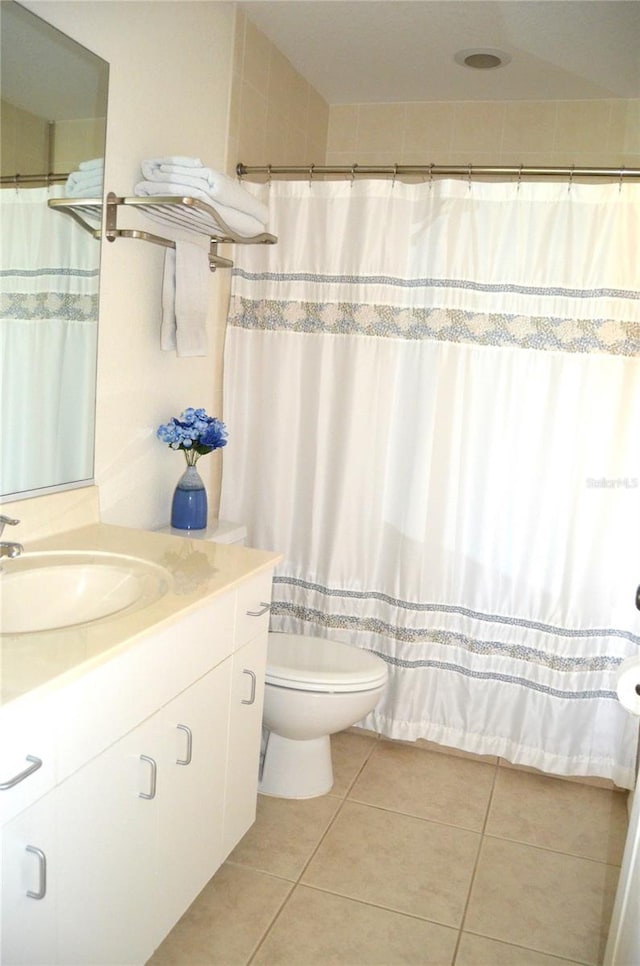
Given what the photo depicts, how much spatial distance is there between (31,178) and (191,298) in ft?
1.94

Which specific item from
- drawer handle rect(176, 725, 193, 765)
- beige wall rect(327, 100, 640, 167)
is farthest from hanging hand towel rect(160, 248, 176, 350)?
beige wall rect(327, 100, 640, 167)

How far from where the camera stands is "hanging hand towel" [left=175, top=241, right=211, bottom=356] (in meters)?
2.14

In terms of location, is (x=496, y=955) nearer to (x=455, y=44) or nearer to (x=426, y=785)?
(x=426, y=785)

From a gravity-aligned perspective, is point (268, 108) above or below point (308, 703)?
above

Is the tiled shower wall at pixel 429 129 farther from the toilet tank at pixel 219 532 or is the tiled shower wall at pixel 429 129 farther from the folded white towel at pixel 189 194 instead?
the toilet tank at pixel 219 532

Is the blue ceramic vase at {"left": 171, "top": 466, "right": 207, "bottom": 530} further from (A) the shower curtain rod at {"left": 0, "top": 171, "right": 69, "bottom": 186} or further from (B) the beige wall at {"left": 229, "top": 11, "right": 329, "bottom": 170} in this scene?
(B) the beige wall at {"left": 229, "top": 11, "right": 329, "bottom": 170}

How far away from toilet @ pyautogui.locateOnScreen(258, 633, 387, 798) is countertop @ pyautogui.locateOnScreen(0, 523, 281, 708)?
0.48 m

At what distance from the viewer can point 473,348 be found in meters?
2.42

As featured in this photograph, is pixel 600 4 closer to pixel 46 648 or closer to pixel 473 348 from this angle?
pixel 473 348

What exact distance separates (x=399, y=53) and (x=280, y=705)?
7.34 ft

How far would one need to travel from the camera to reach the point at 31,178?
167cm

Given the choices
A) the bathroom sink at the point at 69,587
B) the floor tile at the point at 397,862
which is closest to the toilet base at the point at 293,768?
the floor tile at the point at 397,862

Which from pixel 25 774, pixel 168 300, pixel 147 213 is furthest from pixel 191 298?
pixel 25 774

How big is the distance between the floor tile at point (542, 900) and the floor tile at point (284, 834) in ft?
1.45
